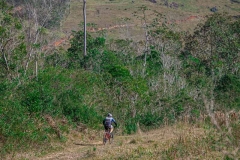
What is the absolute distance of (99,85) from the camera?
1917cm

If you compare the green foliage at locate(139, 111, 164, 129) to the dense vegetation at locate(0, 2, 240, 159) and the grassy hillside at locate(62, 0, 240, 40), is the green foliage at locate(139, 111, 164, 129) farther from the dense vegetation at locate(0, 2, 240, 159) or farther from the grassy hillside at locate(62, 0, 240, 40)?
the grassy hillside at locate(62, 0, 240, 40)

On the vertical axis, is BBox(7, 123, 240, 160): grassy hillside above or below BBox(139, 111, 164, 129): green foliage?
above

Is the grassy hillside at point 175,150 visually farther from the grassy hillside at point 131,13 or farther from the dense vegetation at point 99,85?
the grassy hillside at point 131,13

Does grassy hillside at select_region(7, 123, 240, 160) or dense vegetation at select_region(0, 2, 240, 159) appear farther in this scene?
dense vegetation at select_region(0, 2, 240, 159)

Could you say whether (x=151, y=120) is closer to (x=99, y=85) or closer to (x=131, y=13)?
(x=99, y=85)

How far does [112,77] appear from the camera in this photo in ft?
64.7

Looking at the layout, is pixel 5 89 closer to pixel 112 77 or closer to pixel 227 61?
pixel 112 77

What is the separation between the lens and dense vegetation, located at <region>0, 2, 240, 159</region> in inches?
555

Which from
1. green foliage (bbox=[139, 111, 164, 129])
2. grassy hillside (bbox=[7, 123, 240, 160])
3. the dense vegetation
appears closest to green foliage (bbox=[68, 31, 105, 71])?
the dense vegetation

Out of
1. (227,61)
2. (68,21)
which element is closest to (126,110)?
(227,61)

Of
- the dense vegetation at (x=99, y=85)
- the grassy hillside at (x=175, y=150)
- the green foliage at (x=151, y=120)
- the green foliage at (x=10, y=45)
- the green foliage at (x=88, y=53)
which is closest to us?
the grassy hillside at (x=175, y=150)

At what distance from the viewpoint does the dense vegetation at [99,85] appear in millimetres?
14109

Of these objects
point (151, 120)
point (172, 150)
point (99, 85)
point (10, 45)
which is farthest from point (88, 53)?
point (172, 150)

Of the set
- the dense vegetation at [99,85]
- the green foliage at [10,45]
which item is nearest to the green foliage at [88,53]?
the dense vegetation at [99,85]
